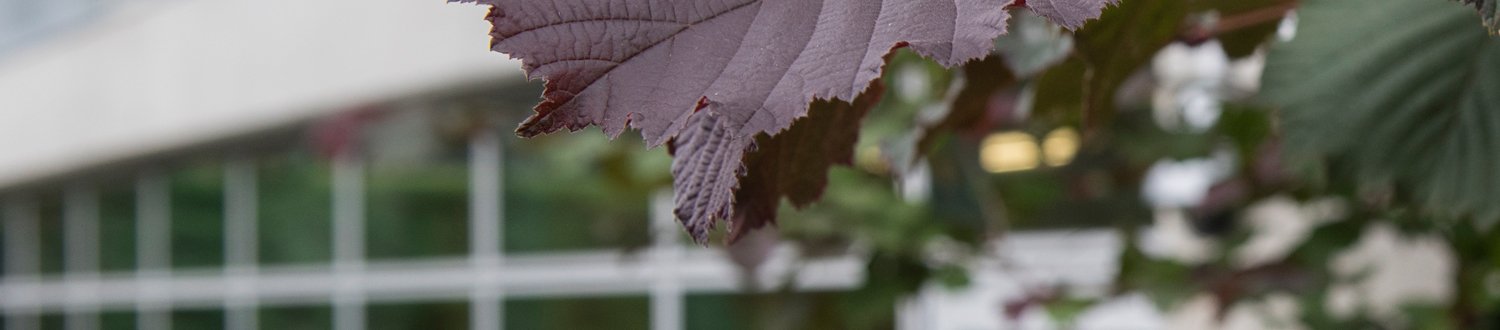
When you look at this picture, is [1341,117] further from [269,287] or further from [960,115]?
[269,287]

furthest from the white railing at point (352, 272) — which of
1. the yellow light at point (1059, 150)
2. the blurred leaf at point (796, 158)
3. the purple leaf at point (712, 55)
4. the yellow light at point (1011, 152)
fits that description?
the purple leaf at point (712, 55)

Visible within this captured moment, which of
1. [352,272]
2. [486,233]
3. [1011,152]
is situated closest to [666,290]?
[486,233]

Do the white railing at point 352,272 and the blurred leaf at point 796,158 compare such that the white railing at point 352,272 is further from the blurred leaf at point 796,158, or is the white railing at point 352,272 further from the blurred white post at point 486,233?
the blurred leaf at point 796,158

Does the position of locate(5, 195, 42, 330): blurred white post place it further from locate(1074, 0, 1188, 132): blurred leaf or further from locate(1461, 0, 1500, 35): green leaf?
locate(1461, 0, 1500, 35): green leaf

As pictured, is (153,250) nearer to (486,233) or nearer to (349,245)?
(349,245)

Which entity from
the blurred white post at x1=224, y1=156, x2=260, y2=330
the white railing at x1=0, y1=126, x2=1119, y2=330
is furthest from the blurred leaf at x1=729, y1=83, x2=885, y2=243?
the blurred white post at x1=224, y1=156, x2=260, y2=330

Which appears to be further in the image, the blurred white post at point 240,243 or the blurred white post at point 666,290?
the blurred white post at point 240,243

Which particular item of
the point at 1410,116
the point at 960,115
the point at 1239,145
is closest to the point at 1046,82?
the point at 960,115
